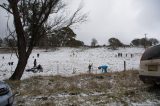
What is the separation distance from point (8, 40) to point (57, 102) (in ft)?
27.1

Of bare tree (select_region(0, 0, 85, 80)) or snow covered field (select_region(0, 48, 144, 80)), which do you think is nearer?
bare tree (select_region(0, 0, 85, 80))

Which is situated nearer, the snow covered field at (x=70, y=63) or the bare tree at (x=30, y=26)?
the bare tree at (x=30, y=26)

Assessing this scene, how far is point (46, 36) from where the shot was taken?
14.5 m

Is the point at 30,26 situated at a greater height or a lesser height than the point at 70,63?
greater

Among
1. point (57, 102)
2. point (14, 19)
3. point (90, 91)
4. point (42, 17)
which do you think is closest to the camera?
point (57, 102)

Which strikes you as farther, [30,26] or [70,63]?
[70,63]

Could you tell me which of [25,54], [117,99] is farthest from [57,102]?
[25,54]

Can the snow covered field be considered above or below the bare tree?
below

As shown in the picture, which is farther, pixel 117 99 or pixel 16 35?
pixel 16 35

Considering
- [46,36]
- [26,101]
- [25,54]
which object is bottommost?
[26,101]

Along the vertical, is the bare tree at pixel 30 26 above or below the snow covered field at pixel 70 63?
above

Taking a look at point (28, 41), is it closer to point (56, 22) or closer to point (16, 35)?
point (16, 35)

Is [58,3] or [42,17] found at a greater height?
[58,3]

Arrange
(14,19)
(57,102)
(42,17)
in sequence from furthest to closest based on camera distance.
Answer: (42,17) → (14,19) → (57,102)
